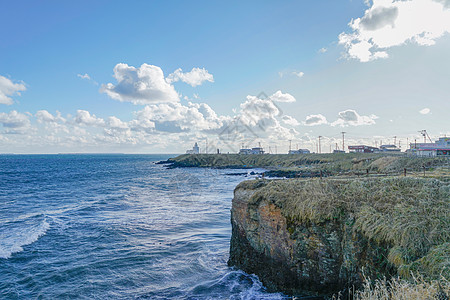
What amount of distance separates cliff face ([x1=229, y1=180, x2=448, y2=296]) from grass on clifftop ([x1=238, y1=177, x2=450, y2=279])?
0.14 feet

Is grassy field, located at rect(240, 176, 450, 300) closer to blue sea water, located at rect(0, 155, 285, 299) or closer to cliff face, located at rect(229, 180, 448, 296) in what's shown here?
cliff face, located at rect(229, 180, 448, 296)

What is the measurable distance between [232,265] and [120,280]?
634cm

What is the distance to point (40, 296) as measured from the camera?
12719 mm

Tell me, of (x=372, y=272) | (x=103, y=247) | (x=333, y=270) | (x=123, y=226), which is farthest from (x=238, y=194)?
(x=123, y=226)

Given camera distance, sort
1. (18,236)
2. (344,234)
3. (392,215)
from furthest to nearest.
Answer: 1. (18,236)
2. (344,234)
3. (392,215)

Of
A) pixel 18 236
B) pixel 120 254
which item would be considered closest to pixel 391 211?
pixel 120 254

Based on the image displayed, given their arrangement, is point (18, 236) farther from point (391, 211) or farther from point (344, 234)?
point (391, 211)

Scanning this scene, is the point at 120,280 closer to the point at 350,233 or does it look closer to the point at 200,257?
the point at 200,257

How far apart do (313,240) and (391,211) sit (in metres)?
3.25

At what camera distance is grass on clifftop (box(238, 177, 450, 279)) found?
8234mm

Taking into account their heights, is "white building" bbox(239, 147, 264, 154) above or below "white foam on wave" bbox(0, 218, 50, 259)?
above

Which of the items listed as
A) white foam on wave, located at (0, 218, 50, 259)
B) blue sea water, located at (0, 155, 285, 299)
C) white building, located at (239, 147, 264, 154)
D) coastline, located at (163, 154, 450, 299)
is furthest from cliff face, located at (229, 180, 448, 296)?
white building, located at (239, 147, 264, 154)

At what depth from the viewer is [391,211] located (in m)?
9.93

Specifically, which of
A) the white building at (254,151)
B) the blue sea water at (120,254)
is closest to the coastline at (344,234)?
the blue sea water at (120,254)
